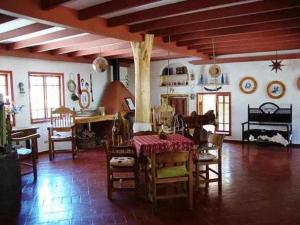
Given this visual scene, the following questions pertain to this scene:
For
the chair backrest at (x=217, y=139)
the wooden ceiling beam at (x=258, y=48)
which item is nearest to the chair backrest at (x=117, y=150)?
the chair backrest at (x=217, y=139)

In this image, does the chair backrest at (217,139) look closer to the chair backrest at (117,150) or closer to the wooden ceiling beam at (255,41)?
the chair backrest at (117,150)

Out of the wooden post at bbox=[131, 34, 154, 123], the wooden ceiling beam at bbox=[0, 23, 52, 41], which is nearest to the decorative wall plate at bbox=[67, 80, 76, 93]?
the wooden ceiling beam at bbox=[0, 23, 52, 41]

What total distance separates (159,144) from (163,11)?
69.6 inches

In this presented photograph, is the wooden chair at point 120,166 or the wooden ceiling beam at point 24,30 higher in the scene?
the wooden ceiling beam at point 24,30

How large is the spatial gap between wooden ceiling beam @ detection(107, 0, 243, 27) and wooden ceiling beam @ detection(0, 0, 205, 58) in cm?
20

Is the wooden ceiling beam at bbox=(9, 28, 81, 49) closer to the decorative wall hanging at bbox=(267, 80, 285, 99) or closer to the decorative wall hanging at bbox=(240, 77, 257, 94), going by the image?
the decorative wall hanging at bbox=(240, 77, 257, 94)

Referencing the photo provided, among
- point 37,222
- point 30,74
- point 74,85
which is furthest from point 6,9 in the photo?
point 74,85

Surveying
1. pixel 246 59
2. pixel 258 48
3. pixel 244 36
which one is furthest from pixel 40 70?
pixel 258 48

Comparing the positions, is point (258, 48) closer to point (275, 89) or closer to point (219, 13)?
point (275, 89)

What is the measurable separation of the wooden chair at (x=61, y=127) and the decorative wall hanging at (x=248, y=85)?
4668mm

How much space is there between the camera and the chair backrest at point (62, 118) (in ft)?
22.8

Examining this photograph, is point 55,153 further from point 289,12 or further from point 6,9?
point 289,12

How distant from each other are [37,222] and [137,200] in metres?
1.29

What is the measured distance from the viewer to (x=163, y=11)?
3967 mm
